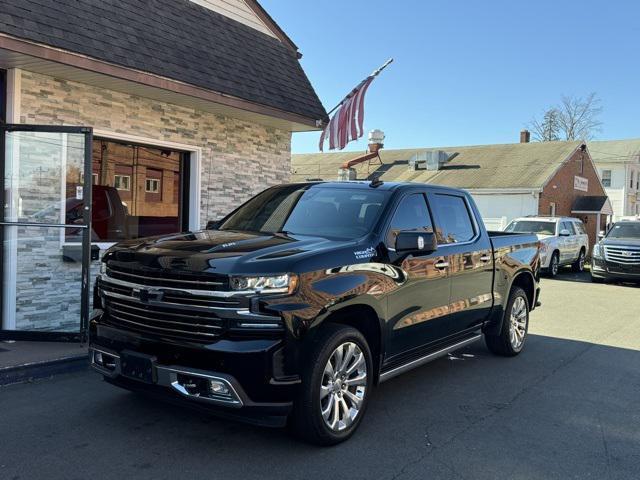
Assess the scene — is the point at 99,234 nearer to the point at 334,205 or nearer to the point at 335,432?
the point at 334,205

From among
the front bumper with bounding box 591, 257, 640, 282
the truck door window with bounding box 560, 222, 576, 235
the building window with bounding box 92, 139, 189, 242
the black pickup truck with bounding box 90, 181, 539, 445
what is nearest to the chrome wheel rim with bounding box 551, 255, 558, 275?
the truck door window with bounding box 560, 222, 576, 235

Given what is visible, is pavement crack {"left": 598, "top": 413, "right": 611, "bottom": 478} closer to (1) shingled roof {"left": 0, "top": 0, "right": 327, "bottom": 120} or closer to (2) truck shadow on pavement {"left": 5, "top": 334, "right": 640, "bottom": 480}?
(2) truck shadow on pavement {"left": 5, "top": 334, "right": 640, "bottom": 480}

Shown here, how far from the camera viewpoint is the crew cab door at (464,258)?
18.1 feet

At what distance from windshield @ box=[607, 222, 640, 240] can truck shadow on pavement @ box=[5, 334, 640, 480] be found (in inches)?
486

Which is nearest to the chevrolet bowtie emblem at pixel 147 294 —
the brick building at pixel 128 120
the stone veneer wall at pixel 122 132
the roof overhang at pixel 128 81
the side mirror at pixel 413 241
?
the side mirror at pixel 413 241

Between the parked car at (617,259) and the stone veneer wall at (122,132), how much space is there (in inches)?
395

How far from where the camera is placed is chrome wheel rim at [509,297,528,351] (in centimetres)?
681

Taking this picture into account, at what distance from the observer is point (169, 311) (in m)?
3.86

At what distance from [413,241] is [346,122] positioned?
7490 mm

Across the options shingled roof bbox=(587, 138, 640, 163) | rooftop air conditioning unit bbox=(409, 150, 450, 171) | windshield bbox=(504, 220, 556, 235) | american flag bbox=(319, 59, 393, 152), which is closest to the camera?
american flag bbox=(319, 59, 393, 152)

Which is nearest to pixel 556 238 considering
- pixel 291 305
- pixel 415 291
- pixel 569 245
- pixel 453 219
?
pixel 569 245

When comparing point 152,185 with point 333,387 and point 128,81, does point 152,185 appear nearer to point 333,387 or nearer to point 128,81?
point 128,81

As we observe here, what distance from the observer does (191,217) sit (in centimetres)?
924

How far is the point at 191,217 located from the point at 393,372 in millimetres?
5445
